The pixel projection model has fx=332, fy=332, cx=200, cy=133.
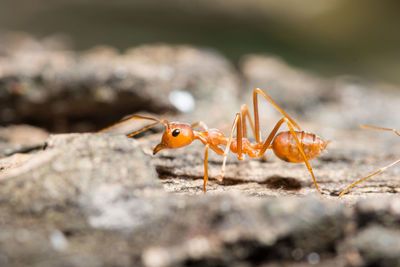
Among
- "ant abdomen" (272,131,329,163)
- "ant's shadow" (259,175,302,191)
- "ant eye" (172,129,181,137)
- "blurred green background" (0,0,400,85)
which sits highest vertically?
"blurred green background" (0,0,400,85)

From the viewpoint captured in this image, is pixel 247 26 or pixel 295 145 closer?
pixel 295 145

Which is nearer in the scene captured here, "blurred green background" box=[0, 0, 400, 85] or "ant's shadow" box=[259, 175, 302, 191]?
"ant's shadow" box=[259, 175, 302, 191]

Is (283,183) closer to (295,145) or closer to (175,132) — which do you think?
(295,145)

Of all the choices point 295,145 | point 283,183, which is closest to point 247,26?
point 295,145

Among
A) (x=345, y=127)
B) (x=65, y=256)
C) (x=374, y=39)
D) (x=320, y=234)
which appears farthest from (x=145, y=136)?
(x=374, y=39)

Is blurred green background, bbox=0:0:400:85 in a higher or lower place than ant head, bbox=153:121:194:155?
higher

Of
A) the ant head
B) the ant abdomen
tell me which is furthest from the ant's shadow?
the ant head

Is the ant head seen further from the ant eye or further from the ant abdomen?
the ant abdomen

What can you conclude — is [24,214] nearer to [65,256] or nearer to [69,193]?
[69,193]
